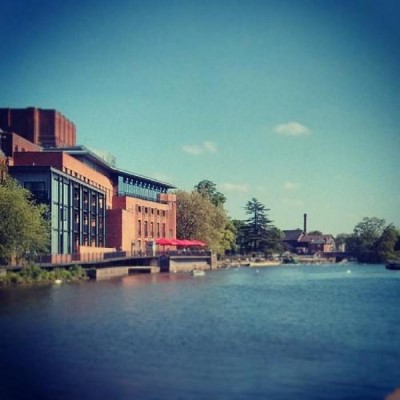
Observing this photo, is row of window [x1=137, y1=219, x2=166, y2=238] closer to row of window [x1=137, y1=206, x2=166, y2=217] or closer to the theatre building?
the theatre building

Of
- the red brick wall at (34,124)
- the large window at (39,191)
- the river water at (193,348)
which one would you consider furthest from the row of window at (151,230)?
the river water at (193,348)

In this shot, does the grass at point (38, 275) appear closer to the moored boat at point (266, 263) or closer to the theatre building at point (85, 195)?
the theatre building at point (85, 195)

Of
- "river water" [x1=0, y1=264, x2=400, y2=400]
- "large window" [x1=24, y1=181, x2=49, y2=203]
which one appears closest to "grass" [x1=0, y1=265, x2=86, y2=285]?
"river water" [x1=0, y1=264, x2=400, y2=400]

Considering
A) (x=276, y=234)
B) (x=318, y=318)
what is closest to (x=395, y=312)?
(x=318, y=318)

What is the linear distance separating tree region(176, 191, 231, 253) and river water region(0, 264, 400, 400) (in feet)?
274

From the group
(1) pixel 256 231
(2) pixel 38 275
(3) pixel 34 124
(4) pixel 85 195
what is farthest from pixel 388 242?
(2) pixel 38 275

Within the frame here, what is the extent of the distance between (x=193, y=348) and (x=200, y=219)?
11327cm

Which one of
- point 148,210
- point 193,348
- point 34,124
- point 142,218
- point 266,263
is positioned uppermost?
point 34,124

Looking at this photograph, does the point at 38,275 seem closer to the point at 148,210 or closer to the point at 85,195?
the point at 85,195

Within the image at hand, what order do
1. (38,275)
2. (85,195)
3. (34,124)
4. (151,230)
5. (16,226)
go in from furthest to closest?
(151,230), (34,124), (85,195), (38,275), (16,226)

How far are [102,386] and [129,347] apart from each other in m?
8.13

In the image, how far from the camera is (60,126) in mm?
131750

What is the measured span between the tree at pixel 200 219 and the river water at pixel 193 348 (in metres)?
83.6

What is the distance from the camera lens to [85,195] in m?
107
